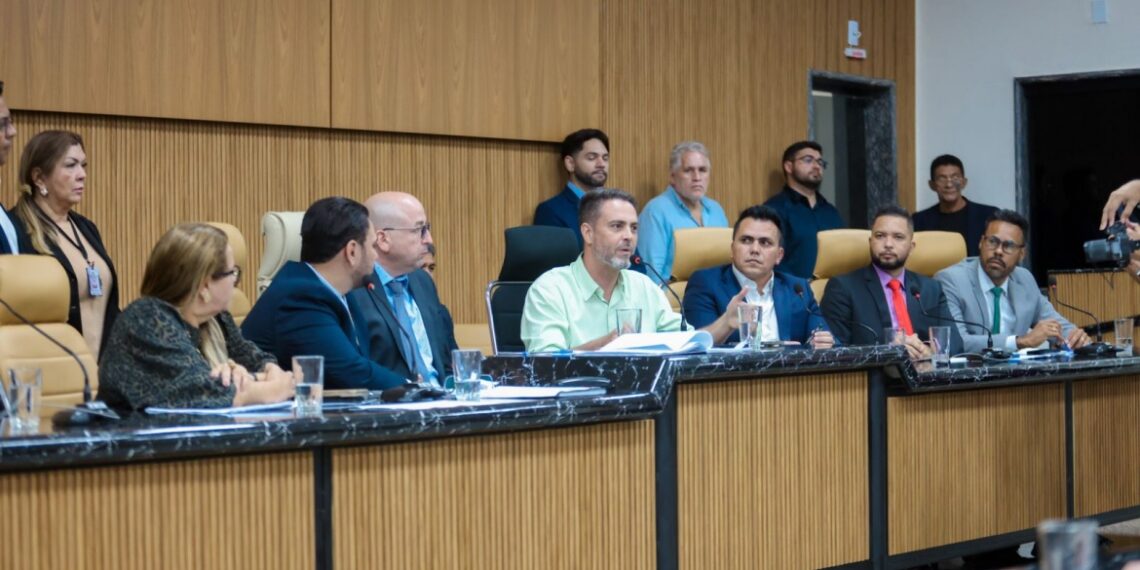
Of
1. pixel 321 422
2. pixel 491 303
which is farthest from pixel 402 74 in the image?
pixel 321 422

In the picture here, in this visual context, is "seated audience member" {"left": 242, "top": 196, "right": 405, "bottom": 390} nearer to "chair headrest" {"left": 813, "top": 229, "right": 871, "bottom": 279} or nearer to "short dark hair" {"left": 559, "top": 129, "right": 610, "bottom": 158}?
"chair headrest" {"left": 813, "top": 229, "right": 871, "bottom": 279}

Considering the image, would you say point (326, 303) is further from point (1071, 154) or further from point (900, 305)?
point (1071, 154)

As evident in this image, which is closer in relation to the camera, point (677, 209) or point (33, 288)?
point (33, 288)

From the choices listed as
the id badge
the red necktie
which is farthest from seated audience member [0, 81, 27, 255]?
the red necktie

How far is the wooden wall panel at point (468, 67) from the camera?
557 cm

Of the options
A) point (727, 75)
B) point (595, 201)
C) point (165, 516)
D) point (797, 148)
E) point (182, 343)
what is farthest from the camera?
point (727, 75)

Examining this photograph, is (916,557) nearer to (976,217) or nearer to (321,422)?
(321,422)

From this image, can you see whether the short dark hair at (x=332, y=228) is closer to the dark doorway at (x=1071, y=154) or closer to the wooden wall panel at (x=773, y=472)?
the wooden wall panel at (x=773, y=472)

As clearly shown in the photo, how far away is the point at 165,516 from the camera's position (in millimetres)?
2205

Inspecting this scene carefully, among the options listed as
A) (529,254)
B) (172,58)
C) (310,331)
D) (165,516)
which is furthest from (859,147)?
(165,516)

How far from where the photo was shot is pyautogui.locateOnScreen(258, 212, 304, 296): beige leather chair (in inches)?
165

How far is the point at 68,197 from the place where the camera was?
156 inches

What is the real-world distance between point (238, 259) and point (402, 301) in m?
0.55

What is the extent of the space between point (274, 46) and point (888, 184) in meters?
4.17
